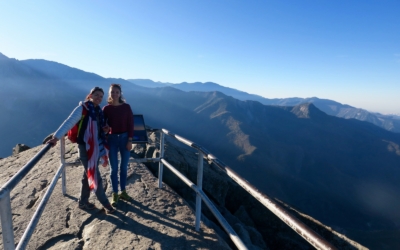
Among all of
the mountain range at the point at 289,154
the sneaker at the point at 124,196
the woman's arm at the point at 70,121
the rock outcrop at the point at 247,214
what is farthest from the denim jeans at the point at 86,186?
the mountain range at the point at 289,154

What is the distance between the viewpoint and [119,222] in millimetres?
3988

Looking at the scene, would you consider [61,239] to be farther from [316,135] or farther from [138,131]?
[316,135]

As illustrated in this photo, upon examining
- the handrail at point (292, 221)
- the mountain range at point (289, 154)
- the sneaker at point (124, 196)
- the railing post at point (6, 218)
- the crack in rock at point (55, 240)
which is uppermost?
the handrail at point (292, 221)

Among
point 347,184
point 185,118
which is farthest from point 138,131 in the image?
point 185,118

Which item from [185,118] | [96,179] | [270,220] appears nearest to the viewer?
[96,179]

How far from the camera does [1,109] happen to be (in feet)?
405

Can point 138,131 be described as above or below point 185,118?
above

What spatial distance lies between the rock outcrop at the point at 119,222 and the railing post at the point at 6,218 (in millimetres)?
1878

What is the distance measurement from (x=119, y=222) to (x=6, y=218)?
2.46 meters

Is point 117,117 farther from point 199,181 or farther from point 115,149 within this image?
point 199,181

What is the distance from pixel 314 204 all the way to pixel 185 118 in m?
113

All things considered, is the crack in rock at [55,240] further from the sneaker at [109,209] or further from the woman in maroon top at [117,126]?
the woman in maroon top at [117,126]

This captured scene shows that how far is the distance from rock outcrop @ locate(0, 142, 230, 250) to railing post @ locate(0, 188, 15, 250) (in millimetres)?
1878

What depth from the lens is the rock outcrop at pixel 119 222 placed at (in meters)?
3.55
